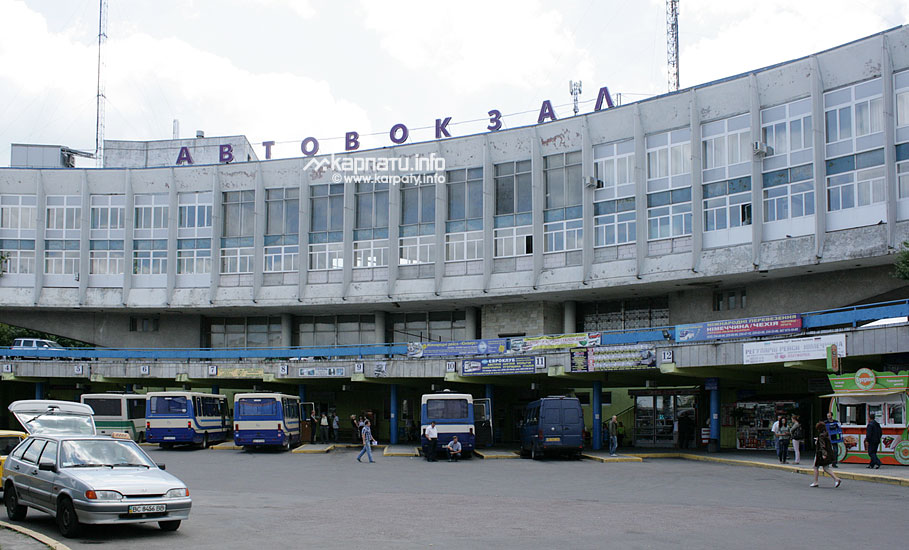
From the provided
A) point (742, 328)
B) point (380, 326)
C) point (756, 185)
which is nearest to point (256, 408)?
point (742, 328)

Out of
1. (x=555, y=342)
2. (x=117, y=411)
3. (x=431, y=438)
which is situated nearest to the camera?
(x=431, y=438)

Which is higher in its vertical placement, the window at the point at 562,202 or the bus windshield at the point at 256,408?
the window at the point at 562,202

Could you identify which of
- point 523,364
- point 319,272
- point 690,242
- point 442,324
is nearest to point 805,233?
point 690,242

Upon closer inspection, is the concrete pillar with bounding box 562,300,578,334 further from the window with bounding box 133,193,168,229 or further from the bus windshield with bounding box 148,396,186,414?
the window with bounding box 133,193,168,229

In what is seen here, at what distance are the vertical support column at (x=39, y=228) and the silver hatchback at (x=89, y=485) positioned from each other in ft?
152

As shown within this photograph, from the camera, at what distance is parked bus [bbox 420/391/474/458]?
32719 mm

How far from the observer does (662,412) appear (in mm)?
43062

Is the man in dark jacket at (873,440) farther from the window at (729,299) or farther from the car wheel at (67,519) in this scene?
the window at (729,299)

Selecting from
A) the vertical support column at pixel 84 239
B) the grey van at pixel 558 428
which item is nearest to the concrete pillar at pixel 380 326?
the vertical support column at pixel 84 239

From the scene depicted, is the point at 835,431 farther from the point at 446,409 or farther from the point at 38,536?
the point at 38,536

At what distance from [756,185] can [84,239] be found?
4228 centimetres

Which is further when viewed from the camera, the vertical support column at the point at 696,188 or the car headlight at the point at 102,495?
the vertical support column at the point at 696,188

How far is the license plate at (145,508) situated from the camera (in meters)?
12.2

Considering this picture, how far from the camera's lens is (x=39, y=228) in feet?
187
